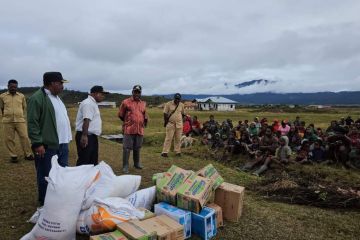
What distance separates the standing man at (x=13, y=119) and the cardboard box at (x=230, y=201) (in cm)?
557

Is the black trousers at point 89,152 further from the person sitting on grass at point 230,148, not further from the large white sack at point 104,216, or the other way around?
the person sitting on grass at point 230,148

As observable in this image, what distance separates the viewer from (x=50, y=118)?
16.8 ft

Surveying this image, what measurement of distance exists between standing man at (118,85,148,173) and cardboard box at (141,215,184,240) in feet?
12.7

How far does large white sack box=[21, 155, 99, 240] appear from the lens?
411 centimetres

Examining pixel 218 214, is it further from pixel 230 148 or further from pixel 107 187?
pixel 230 148

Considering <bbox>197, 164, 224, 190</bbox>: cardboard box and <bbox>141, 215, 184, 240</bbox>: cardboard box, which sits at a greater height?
<bbox>197, 164, 224, 190</bbox>: cardboard box

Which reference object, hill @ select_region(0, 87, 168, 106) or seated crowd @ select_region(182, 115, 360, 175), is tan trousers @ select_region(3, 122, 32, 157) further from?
hill @ select_region(0, 87, 168, 106)

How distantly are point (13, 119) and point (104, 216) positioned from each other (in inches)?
224

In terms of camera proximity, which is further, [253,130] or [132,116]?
[253,130]

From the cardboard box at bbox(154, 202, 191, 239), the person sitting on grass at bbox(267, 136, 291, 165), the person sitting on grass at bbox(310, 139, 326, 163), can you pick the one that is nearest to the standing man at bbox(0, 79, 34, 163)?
the cardboard box at bbox(154, 202, 191, 239)

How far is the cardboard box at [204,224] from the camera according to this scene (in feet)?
15.3

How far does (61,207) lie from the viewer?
13.7 ft

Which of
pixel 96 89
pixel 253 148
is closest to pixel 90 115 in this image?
pixel 96 89

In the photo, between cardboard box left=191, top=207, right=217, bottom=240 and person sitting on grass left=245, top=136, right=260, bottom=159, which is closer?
cardboard box left=191, top=207, right=217, bottom=240
